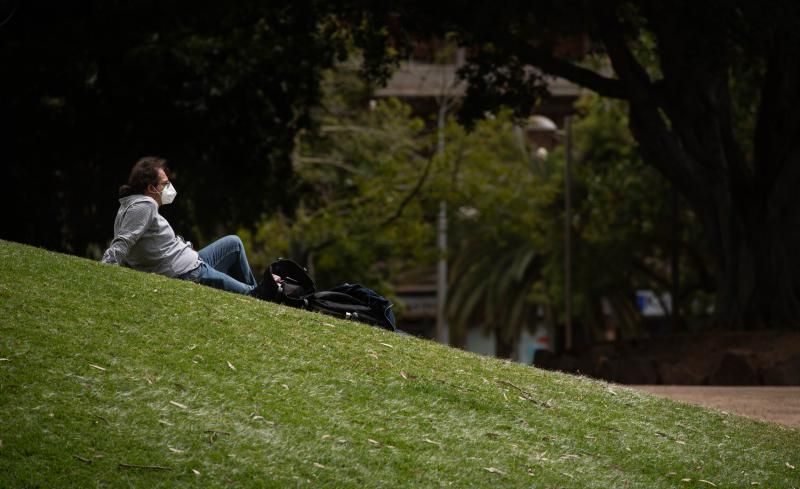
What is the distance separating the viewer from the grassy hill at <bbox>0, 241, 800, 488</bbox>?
6305 millimetres

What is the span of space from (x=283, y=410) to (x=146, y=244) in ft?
9.72

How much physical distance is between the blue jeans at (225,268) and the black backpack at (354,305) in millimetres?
556

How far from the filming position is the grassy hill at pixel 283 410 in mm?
6305

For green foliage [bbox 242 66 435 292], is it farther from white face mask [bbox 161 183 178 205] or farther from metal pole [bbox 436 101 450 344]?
white face mask [bbox 161 183 178 205]

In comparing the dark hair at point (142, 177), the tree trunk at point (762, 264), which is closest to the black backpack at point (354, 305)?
the dark hair at point (142, 177)

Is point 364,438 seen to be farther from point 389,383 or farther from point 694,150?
point 694,150

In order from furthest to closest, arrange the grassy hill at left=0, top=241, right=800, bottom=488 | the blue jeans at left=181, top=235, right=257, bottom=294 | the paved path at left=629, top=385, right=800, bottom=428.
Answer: the paved path at left=629, top=385, right=800, bottom=428, the blue jeans at left=181, top=235, right=257, bottom=294, the grassy hill at left=0, top=241, right=800, bottom=488

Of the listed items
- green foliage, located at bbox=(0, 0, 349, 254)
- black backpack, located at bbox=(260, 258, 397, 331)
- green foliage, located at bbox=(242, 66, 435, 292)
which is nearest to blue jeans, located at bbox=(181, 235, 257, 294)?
black backpack, located at bbox=(260, 258, 397, 331)

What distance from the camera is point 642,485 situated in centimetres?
704

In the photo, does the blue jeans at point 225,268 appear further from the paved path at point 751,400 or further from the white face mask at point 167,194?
the paved path at point 751,400

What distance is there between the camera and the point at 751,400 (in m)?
13.4

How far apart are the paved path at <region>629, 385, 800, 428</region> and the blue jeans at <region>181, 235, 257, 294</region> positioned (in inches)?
145

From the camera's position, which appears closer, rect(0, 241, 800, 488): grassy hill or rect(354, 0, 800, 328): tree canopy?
rect(0, 241, 800, 488): grassy hill

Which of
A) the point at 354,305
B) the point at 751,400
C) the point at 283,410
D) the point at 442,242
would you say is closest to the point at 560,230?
the point at 442,242
